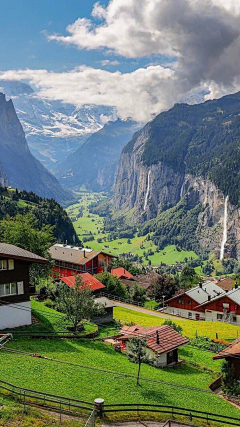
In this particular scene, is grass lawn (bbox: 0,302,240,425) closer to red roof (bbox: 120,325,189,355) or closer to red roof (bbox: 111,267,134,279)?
red roof (bbox: 120,325,189,355)

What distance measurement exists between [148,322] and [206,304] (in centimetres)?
2525

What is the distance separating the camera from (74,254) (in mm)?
101000

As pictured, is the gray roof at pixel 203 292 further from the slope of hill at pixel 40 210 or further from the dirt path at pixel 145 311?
the slope of hill at pixel 40 210

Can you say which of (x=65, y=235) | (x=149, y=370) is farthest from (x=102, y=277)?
(x=65, y=235)

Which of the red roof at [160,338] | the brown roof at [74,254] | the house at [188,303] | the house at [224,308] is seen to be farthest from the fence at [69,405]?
the brown roof at [74,254]

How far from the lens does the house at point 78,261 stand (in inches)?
3841

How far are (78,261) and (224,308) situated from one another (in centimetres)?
3716

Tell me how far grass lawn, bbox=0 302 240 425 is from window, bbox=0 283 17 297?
16.1 ft

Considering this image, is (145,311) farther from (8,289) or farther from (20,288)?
(8,289)

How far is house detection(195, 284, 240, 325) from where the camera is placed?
7369cm

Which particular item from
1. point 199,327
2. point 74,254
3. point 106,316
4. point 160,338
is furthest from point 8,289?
point 74,254

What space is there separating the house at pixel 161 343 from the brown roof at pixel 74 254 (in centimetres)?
5638

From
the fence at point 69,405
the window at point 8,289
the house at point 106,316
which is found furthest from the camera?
the house at point 106,316

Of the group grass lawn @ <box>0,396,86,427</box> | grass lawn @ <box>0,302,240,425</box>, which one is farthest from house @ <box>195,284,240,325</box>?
A: grass lawn @ <box>0,396,86,427</box>
